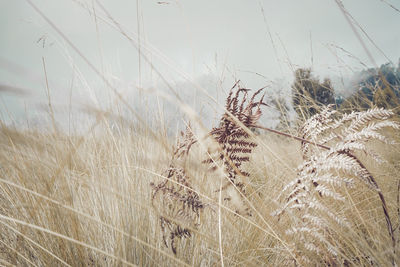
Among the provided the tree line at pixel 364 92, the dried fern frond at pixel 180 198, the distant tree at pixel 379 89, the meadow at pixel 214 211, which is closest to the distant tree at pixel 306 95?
the tree line at pixel 364 92

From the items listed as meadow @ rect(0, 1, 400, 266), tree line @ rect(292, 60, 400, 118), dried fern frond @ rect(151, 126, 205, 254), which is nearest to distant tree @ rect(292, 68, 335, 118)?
tree line @ rect(292, 60, 400, 118)

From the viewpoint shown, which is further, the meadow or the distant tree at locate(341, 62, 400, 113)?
the distant tree at locate(341, 62, 400, 113)

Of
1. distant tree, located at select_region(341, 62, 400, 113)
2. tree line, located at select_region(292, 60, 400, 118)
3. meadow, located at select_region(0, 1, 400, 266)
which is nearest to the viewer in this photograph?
meadow, located at select_region(0, 1, 400, 266)

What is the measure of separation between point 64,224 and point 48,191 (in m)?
0.19

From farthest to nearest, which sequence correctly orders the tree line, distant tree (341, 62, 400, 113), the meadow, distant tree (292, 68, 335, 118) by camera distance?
distant tree (292, 68, 335, 118), the tree line, distant tree (341, 62, 400, 113), the meadow

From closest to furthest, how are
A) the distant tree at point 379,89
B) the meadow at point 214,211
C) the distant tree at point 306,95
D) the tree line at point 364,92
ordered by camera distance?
the meadow at point 214,211
the distant tree at point 379,89
the tree line at point 364,92
the distant tree at point 306,95

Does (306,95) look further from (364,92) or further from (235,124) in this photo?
(235,124)

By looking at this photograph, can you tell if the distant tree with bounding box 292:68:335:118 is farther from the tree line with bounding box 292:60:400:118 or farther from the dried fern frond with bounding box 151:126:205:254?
the dried fern frond with bounding box 151:126:205:254

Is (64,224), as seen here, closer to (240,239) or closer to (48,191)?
(48,191)

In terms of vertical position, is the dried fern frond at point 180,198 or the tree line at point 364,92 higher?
the tree line at point 364,92

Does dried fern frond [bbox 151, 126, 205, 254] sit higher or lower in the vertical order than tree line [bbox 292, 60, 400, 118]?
lower

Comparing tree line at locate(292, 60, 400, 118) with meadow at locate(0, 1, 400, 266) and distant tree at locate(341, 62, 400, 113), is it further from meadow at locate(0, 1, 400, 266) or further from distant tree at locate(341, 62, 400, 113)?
meadow at locate(0, 1, 400, 266)

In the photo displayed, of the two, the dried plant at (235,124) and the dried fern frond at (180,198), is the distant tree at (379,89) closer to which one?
the dried plant at (235,124)

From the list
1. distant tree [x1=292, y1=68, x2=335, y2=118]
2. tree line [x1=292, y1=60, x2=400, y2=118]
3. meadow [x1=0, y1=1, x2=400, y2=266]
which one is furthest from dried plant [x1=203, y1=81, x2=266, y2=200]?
distant tree [x1=292, y1=68, x2=335, y2=118]
